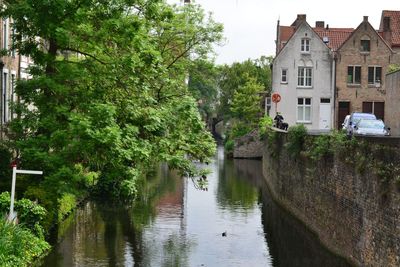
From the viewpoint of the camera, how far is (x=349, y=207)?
23266 mm

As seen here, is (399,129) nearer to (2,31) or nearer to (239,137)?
(2,31)

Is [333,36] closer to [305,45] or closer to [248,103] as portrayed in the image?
[305,45]

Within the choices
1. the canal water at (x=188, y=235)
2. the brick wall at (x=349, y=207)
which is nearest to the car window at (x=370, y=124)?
the brick wall at (x=349, y=207)

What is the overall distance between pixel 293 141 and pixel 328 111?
85.6ft

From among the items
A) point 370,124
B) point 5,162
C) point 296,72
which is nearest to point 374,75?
point 296,72

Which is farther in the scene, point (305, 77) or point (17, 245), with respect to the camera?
point (305, 77)

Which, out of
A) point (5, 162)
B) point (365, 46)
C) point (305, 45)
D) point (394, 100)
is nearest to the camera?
point (5, 162)

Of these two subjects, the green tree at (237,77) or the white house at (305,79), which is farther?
the green tree at (237,77)

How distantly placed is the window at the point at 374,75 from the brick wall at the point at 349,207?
78.6 feet

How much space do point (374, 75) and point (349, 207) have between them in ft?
116

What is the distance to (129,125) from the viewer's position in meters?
22.8

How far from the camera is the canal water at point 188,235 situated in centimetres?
2409

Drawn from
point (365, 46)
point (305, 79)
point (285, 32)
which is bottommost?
point (305, 79)

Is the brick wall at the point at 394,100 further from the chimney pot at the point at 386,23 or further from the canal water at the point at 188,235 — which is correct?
the chimney pot at the point at 386,23
